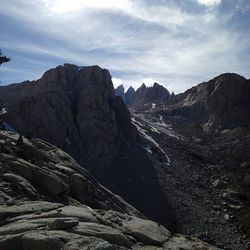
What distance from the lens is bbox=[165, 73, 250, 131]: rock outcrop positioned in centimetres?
14900

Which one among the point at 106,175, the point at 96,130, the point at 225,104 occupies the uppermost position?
the point at 225,104

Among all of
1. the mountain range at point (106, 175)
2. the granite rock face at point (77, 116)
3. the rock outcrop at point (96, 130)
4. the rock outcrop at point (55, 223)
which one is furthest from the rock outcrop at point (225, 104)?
the rock outcrop at point (55, 223)

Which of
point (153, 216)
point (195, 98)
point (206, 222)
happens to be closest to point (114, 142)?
point (153, 216)

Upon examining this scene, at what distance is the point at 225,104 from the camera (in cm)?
15650

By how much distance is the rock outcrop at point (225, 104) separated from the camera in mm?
149000

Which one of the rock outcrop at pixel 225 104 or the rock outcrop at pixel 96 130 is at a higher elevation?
the rock outcrop at pixel 225 104

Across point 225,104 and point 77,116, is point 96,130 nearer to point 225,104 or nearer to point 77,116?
point 77,116

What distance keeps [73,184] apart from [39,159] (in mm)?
4325

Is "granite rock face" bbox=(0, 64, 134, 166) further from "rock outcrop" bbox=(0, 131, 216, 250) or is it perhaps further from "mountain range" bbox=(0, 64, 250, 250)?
"rock outcrop" bbox=(0, 131, 216, 250)

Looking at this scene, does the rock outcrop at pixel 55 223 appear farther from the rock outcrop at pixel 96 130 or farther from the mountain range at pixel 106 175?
the rock outcrop at pixel 96 130

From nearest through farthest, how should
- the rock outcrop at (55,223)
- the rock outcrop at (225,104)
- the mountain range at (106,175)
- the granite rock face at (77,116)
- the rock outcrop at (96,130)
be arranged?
the rock outcrop at (55,223), the mountain range at (106,175), the rock outcrop at (96,130), the granite rock face at (77,116), the rock outcrop at (225,104)

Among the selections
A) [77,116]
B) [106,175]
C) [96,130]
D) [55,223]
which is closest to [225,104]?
[96,130]

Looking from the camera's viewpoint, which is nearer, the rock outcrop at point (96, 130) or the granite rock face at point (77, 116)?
the rock outcrop at point (96, 130)

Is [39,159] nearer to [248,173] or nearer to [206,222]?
[206,222]
